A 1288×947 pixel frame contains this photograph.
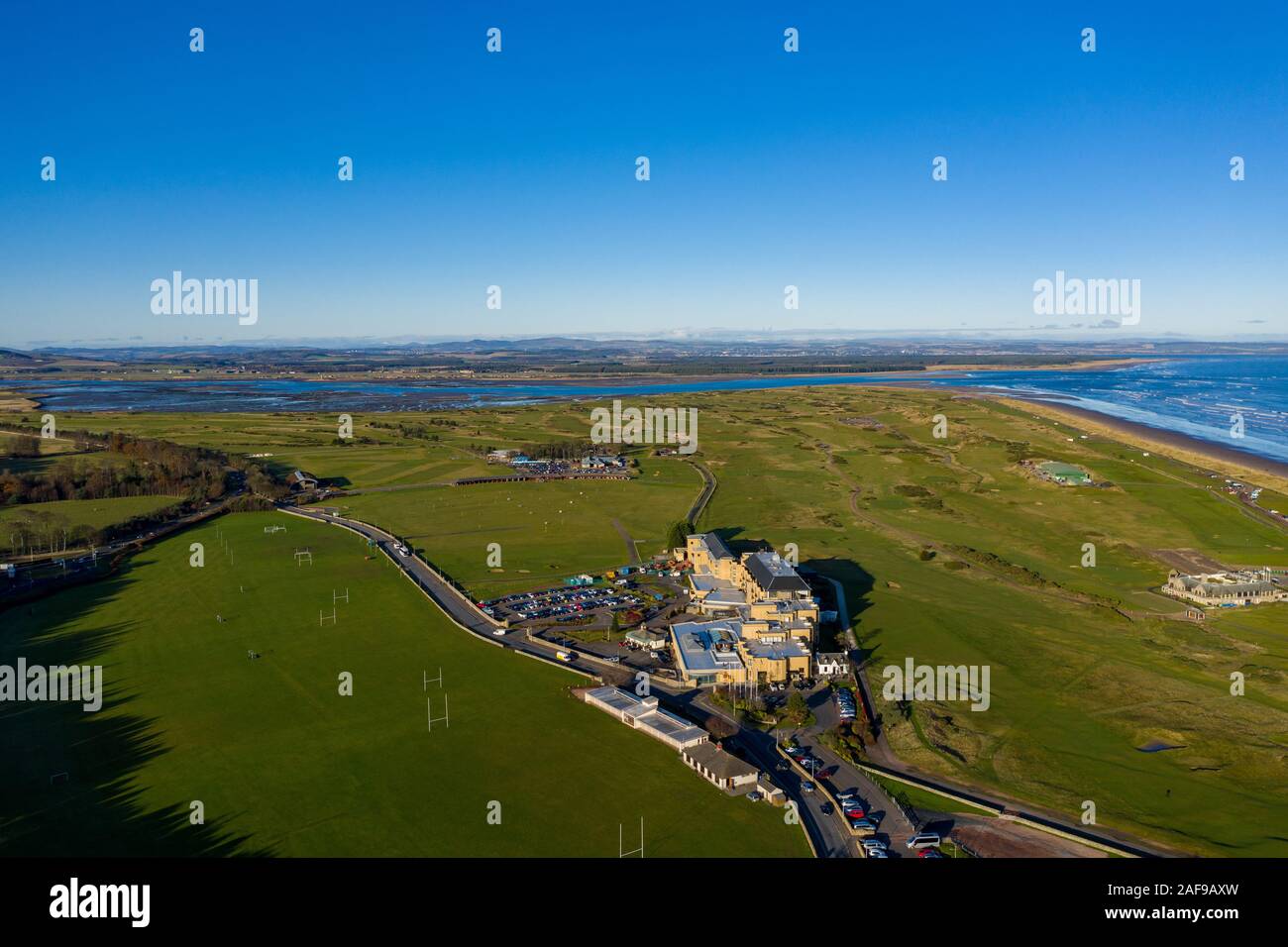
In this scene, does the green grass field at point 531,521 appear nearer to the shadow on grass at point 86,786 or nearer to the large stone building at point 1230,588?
the shadow on grass at point 86,786

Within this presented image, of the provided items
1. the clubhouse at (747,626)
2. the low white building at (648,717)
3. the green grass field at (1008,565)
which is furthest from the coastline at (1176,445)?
the low white building at (648,717)

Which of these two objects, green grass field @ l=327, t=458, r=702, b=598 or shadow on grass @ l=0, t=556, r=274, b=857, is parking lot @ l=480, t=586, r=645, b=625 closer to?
green grass field @ l=327, t=458, r=702, b=598

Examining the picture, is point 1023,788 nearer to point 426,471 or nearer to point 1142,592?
point 1142,592

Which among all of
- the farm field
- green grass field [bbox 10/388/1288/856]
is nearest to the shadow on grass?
the farm field

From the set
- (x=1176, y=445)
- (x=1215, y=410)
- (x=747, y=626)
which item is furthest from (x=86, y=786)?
(x=1215, y=410)

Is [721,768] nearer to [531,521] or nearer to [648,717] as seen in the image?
[648,717]
